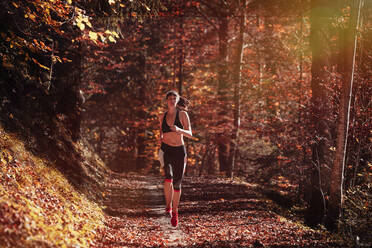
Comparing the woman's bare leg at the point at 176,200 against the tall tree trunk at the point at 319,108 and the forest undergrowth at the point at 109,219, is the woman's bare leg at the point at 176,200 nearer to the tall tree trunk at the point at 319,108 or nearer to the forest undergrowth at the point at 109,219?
the forest undergrowth at the point at 109,219

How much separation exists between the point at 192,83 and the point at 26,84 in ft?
53.8

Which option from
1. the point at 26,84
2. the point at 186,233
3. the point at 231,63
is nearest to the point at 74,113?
the point at 26,84

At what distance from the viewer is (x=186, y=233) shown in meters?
7.97

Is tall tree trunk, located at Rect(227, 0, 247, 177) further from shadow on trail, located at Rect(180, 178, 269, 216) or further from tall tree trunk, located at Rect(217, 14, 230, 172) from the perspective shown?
shadow on trail, located at Rect(180, 178, 269, 216)

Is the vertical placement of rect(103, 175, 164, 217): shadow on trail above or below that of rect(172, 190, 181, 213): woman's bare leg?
below

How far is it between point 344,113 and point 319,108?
272cm

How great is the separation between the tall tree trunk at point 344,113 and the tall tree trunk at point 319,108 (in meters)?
2.12

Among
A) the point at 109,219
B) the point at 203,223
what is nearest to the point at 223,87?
the point at 203,223

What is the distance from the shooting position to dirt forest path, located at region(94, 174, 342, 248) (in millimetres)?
7148

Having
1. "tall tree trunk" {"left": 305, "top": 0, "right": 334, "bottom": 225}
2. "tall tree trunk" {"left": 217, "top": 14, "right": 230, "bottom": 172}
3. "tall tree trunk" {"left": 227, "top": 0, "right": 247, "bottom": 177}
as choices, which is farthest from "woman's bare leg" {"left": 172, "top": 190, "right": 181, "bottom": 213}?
"tall tree trunk" {"left": 217, "top": 14, "right": 230, "bottom": 172}

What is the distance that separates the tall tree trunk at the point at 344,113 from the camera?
28.1 feet

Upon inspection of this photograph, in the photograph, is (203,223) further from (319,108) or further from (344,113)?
(319,108)

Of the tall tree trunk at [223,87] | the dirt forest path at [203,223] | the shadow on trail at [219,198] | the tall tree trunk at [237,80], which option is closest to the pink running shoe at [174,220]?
the dirt forest path at [203,223]

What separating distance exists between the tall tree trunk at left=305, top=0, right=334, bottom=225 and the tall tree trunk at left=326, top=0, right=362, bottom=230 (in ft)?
6.96
